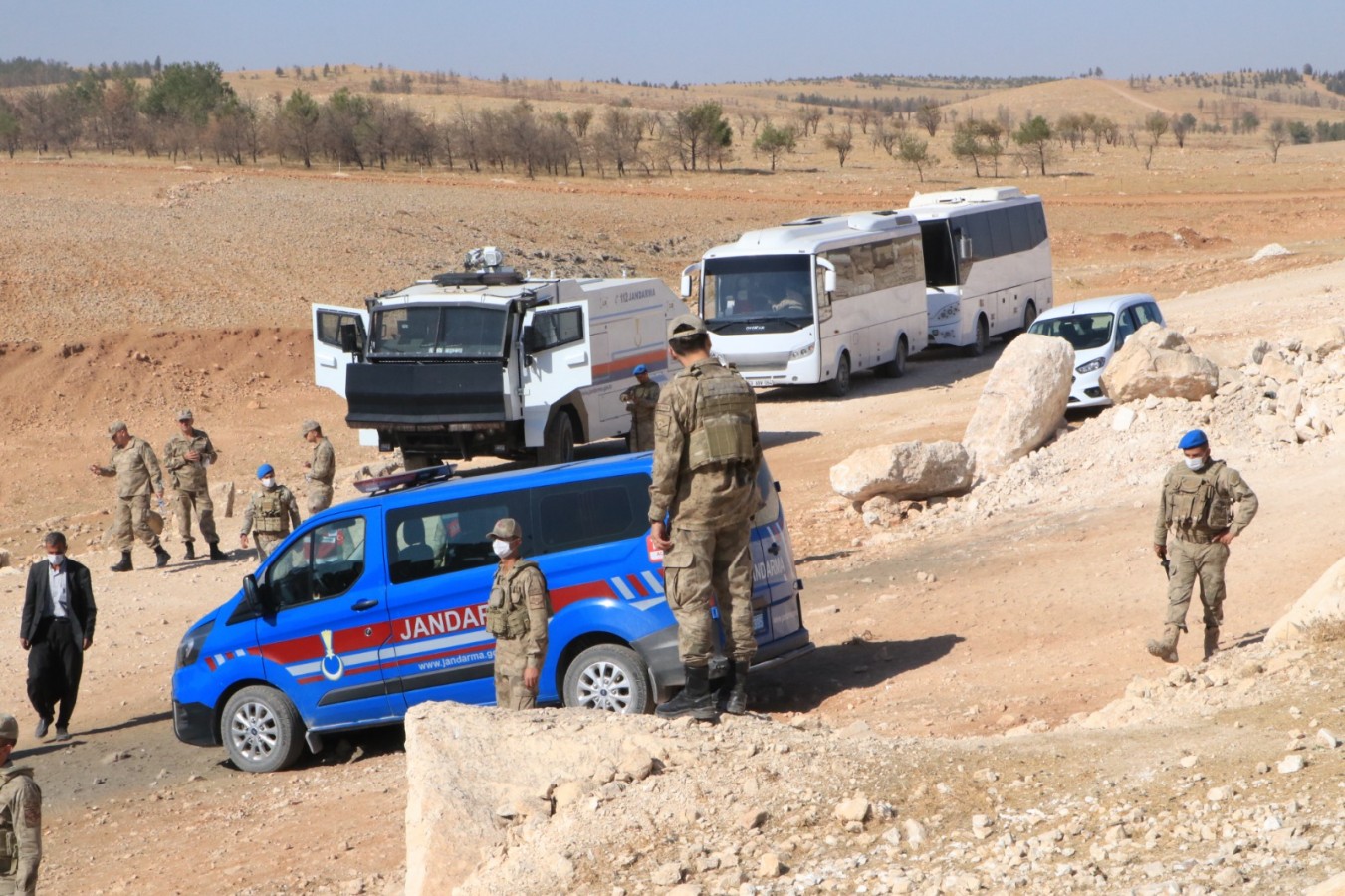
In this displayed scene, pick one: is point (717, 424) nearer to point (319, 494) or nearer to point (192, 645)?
point (192, 645)

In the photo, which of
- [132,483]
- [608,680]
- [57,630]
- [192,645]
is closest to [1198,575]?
[608,680]

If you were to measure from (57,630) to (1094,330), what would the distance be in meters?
14.5

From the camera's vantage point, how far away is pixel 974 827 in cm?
552

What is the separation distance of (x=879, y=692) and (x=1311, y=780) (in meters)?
4.50

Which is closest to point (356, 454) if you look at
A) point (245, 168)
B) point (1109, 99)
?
point (245, 168)

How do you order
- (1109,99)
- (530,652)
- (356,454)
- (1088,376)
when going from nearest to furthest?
1. (530,652)
2. (1088,376)
3. (356,454)
4. (1109,99)

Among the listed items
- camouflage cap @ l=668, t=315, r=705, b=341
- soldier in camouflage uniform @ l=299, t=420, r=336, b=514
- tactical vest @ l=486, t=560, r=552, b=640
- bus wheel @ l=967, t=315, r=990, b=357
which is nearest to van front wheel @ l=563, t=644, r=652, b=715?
tactical vest @ l=486, t=560, r=552, b=640

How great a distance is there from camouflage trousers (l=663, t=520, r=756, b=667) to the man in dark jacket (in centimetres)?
605

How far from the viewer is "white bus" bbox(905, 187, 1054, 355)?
27.8 m

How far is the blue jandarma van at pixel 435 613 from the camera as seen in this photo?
8914 mm

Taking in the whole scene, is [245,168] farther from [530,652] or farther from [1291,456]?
[530,652]

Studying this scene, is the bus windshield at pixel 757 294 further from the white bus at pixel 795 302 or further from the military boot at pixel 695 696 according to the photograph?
the military boot at pixel 695 696

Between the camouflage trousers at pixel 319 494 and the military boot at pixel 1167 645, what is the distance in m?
8.05

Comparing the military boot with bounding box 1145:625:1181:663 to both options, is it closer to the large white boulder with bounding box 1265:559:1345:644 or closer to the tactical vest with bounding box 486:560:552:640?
the large white boulder with bounding box 1265:559:1345:644
